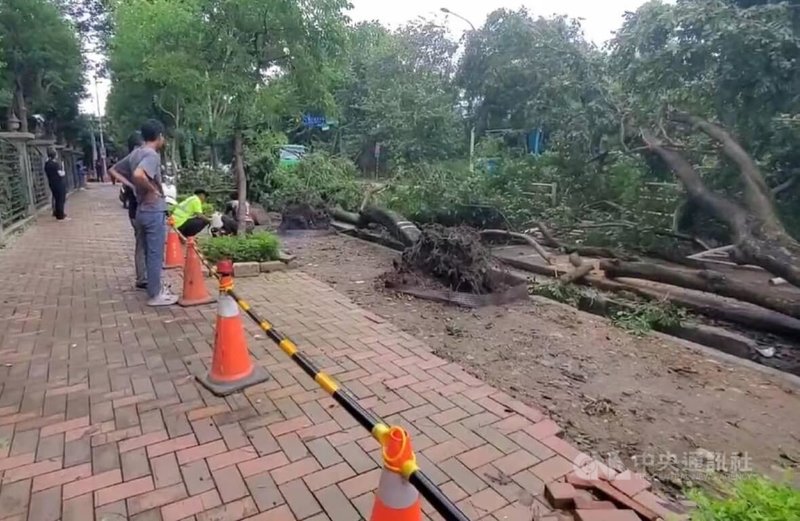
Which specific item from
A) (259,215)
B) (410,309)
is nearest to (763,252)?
(410,309)

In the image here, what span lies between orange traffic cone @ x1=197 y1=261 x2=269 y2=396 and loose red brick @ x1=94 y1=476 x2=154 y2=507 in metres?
0.86

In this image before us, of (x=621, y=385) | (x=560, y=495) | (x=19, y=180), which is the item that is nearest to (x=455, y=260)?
(x=621, y=385)

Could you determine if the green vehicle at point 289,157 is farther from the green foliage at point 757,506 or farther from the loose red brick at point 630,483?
the green foliage at point 757,506

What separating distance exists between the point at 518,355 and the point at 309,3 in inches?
195

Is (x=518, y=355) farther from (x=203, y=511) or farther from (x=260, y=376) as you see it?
(x=203, y=511)

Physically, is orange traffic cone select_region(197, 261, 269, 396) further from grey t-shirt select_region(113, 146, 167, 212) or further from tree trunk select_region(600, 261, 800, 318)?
tree trunk select_region(600, 261, 800, 318)

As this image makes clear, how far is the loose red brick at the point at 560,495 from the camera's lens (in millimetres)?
2277

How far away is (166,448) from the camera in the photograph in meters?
2.69

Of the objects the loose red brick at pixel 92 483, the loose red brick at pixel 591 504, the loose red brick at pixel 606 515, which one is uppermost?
the loose red brick at pixel 606 515

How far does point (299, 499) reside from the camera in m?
2.32

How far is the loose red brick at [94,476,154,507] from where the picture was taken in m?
2.29

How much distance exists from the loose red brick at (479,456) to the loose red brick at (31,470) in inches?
77.4

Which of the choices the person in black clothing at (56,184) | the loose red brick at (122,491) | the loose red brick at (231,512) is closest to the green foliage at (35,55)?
Answer: the person in black clothing at (56,184)

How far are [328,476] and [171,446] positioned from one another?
34.1 inches
